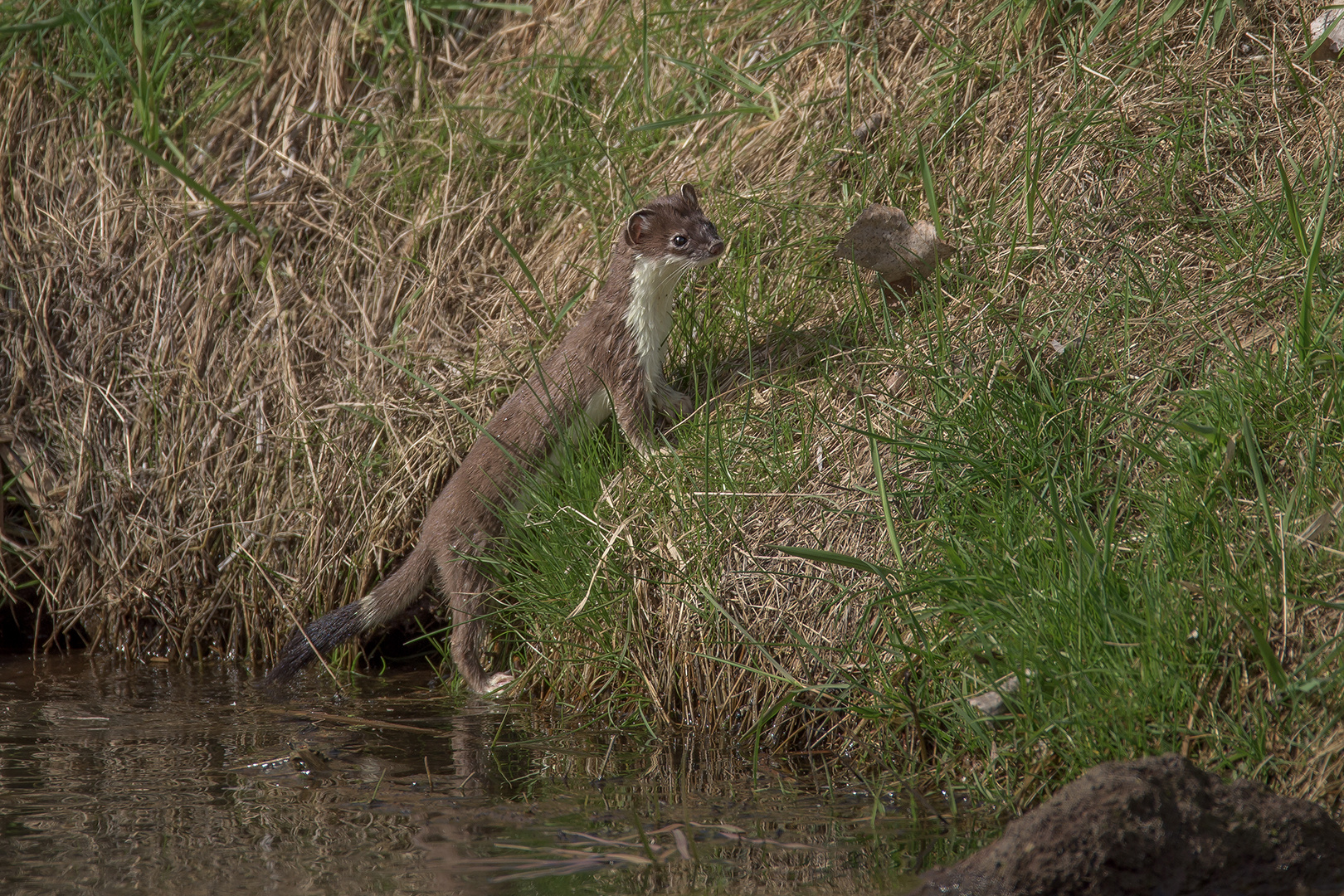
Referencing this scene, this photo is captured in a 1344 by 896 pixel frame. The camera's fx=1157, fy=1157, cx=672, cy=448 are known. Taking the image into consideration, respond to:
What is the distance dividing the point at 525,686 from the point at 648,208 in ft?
6.58

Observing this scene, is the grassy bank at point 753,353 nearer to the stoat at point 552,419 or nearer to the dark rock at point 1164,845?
the stoat at point 552,419

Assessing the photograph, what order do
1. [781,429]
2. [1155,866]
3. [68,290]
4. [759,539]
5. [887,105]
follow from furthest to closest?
[68,290] → [887,105] → [781,429] → [759,539] → [1155,866]

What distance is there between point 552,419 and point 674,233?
911 mm

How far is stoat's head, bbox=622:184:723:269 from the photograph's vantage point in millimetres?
4699

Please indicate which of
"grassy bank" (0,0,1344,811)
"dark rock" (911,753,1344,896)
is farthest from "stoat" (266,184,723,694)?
"dark rock" (911,753,1344,896)

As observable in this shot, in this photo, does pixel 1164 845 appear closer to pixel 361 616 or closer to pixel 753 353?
pixel 753 353

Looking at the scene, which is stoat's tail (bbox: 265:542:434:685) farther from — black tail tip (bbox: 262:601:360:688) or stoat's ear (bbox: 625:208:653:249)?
stoat's ear (bbox: 625:208:653:249)

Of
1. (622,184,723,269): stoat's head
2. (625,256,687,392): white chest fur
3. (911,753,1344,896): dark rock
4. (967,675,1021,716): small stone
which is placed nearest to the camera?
(911,753,1344,896): dark rock

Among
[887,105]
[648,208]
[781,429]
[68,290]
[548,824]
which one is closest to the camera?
[548,824]

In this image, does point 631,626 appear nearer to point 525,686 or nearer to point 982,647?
point 525,686

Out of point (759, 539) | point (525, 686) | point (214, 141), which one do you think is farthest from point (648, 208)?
point (214, 141)

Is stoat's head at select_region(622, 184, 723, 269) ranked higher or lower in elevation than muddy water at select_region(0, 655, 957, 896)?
higher

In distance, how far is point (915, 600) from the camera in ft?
11.8

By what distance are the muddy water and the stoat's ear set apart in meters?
1.97
